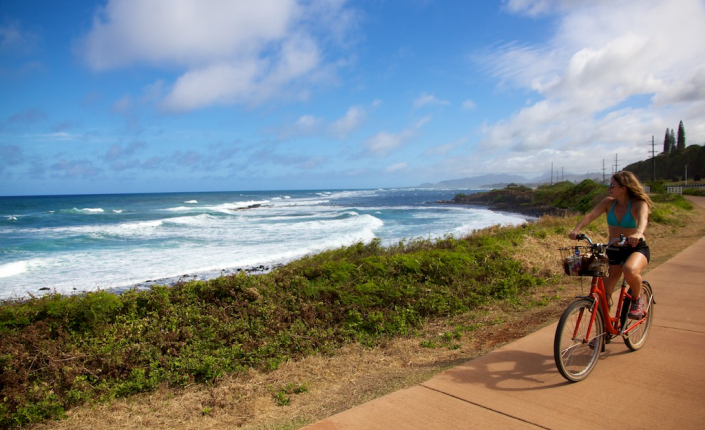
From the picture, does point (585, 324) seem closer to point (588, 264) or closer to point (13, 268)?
point (588, 264)

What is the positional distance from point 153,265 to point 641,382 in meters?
15.1

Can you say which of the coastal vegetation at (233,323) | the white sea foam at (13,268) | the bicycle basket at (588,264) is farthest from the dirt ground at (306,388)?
the white sea foam at (13,268)

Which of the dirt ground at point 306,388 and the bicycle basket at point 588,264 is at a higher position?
the bicycle basket at point 588,264

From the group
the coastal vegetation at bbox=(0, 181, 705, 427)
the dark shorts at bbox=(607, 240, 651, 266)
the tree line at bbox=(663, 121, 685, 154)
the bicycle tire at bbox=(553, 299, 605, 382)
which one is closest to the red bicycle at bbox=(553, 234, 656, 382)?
the bicycle tire at bbox=(553, 299, 605, 382)

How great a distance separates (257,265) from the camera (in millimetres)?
15414

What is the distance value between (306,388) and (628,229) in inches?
135

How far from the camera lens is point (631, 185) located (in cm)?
433

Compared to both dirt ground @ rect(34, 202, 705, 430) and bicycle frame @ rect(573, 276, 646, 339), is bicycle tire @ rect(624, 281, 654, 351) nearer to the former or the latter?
bicycle frame @ rect(573, 276, 646, 339)

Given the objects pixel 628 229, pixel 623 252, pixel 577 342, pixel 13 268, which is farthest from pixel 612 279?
pixel 13 268

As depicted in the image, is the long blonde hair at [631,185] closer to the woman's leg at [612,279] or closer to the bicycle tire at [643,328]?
the woman's leg at [612,279]

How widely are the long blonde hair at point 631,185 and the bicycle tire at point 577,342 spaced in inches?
47.0

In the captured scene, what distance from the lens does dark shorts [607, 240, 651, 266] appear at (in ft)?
13.9

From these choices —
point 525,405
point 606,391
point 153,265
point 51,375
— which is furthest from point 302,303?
point 153,265

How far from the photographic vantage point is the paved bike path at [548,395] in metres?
3.29
